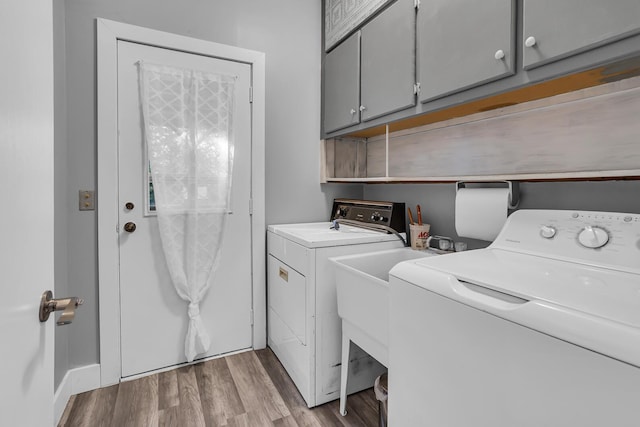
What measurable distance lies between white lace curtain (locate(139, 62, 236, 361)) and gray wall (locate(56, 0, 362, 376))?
290mm

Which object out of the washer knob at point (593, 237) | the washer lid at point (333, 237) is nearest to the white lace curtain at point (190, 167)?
the washer lid at point (333, 237)

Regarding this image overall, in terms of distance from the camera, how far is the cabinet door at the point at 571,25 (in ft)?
2.88

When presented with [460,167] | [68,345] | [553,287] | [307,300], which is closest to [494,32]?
[460,167]

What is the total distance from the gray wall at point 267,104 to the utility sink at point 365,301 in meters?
0.89

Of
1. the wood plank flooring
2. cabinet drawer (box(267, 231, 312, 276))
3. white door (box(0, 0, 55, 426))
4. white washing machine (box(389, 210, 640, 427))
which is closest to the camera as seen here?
white door (box(0, 0, 55, 426))

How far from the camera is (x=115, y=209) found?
1.86 meters

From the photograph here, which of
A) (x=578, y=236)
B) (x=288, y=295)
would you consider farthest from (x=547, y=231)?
(x=288, y=295)

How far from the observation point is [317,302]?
164 centimetres

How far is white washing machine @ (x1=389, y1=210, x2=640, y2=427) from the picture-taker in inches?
23.6

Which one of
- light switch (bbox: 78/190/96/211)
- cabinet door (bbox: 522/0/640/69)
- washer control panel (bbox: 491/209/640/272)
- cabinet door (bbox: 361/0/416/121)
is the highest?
cabinet door (bbox: 361/0/416/121)

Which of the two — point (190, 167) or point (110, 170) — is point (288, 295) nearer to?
point (190, 167)

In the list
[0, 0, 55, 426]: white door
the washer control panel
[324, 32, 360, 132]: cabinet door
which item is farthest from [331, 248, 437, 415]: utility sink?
[0, 0, 55, 426]: white door

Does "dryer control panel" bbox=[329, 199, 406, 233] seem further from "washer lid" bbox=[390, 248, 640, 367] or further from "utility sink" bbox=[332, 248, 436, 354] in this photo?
"washer lid" bbox=[390, 248, 640, 367]

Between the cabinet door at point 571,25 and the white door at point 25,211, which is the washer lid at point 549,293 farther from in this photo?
the white door at point 25,211
